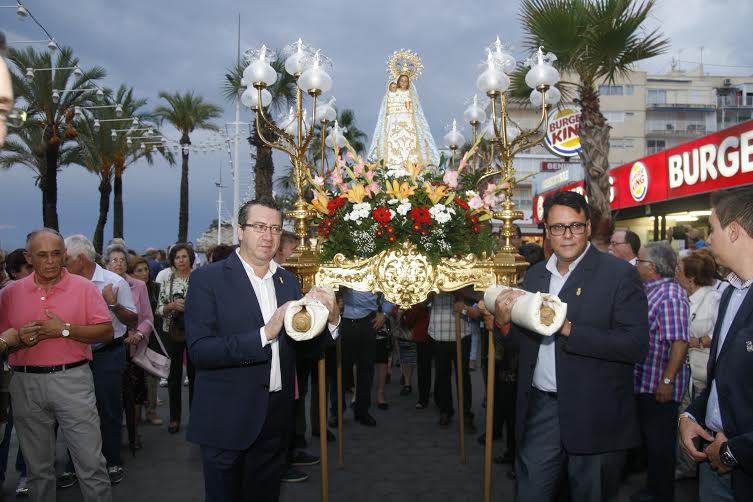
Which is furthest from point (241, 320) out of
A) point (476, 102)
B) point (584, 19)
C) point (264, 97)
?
point (584, 19)

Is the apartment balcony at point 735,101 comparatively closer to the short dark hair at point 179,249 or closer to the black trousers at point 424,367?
the black trousers at point 424,367

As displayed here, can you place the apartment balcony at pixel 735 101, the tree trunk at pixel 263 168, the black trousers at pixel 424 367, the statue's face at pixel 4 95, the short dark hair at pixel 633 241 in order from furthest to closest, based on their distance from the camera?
the apartment balcony at pixel 735 101, the tree trunk at pixel 263 168, the black trousers at pixel 424 367, the short dark hair at pixel 633 241, the statue's face at pixel 4 95

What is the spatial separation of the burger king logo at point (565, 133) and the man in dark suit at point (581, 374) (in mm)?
16076

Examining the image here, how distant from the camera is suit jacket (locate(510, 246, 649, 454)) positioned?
288cm

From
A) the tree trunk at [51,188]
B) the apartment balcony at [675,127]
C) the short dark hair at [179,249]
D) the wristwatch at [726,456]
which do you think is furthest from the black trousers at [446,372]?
the apartment balcony at [675,127]

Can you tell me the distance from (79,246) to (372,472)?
3.09 metres

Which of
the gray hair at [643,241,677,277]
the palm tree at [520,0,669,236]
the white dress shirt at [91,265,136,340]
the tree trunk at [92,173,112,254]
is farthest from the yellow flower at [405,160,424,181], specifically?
the tree trunk at [92,173,112,254]

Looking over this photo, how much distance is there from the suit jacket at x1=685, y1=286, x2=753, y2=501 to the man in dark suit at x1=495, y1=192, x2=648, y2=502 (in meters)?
0.54

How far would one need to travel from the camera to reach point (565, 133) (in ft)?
60.8

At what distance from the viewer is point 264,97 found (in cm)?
558

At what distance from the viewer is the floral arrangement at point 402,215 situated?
4219mm

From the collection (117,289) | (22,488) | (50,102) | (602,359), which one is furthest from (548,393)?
(50,102)

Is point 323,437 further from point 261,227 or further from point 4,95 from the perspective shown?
point 4,95

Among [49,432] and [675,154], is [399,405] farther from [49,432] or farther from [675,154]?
[675,154]
